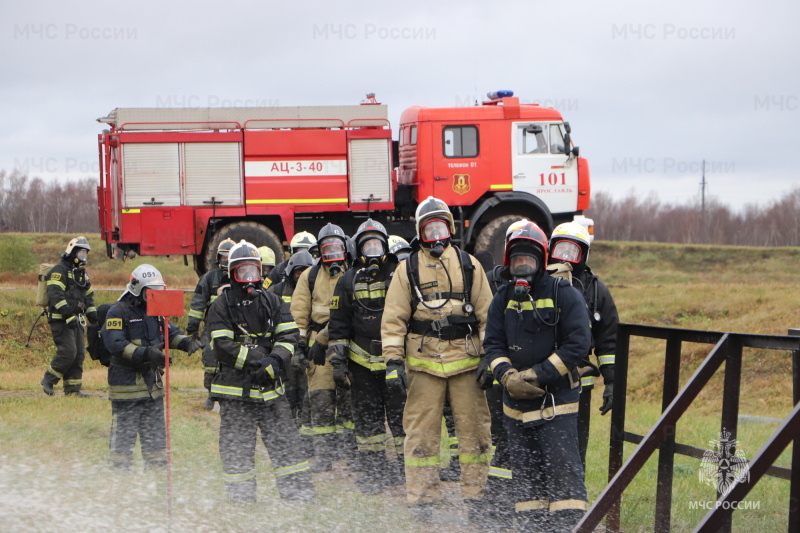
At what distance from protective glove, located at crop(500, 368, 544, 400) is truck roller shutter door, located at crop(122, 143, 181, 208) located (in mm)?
10714

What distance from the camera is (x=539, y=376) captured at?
15.2 ft

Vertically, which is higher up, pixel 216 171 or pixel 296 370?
pixel 216 171

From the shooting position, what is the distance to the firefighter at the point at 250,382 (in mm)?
5555

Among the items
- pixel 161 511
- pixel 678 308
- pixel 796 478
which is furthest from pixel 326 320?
pixel 678 308

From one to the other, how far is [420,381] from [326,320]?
1.80 meters

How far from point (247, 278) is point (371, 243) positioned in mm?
1008

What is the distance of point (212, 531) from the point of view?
190 inches

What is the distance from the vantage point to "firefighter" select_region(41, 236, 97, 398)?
10.6 metres

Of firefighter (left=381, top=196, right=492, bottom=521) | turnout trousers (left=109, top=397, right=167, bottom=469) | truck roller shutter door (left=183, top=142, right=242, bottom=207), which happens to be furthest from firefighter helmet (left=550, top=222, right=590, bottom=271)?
truck roller shutter door (left=183, top=142, right=242, bottom=207)

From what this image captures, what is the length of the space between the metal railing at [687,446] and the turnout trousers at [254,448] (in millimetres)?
1975

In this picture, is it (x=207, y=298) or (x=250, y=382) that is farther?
(x=207, y=298)

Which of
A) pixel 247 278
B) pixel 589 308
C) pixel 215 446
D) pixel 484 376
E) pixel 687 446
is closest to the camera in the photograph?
pixel 687 446

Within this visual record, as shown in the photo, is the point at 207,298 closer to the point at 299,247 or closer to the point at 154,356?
the point at 299,247

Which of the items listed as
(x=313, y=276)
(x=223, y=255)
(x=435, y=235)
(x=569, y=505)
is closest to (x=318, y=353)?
(x=313, y=276)
